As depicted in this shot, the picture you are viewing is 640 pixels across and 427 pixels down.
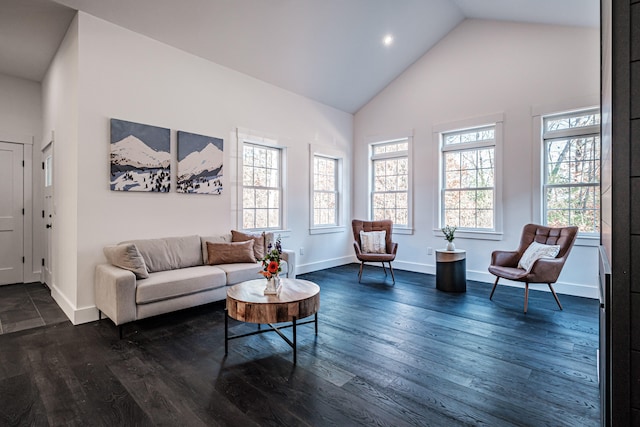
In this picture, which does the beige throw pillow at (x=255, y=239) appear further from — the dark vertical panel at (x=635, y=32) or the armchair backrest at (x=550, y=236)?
the dark vertical panel at (x=635, y=32)

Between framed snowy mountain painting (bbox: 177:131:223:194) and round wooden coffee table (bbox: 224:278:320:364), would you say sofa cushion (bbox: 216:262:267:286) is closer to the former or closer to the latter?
round wooden coffee table (bbox: 224:278:320:364)

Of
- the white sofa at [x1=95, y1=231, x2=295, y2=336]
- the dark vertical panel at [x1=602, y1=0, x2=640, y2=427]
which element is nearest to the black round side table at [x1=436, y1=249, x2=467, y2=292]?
the white sofa at [x1=95, y1=231, x2=295, y2=336]

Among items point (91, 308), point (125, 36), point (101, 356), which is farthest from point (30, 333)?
point (125, 36)

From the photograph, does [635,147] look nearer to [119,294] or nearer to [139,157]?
[119,294]

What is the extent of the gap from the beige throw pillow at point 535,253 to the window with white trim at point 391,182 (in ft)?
6.78

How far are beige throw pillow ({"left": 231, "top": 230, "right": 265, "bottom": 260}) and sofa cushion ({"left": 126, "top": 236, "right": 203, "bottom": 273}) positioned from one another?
50cm

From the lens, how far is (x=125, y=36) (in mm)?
3611

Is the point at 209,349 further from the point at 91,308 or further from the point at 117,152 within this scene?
the point at 117,152

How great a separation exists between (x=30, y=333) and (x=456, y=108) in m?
6.10

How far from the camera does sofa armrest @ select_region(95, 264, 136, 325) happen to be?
9.49 feet

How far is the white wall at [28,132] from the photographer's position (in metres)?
4.71

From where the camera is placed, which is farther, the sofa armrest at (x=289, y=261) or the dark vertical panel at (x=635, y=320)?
the sofa armrest at (x=289, y=261)

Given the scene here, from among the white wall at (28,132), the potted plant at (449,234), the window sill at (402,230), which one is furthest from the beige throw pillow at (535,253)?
the white wall at (28,132)

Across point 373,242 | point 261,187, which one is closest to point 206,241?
point 261,187
